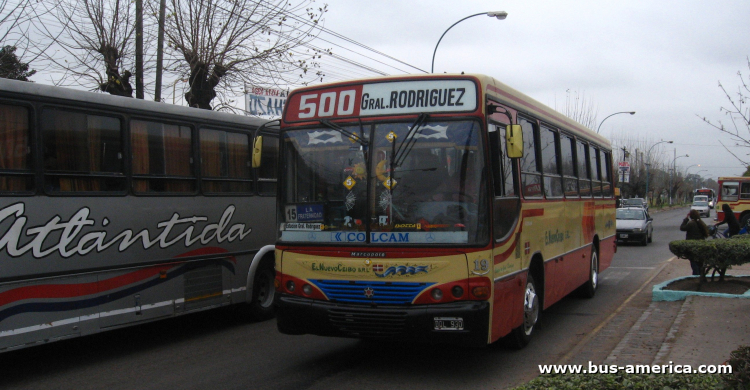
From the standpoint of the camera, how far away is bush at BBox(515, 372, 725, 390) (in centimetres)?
423

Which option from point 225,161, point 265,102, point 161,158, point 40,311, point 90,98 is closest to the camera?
point 40,311

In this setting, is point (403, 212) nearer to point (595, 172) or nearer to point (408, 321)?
point (408, 321)

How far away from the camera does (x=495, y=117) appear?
7180 mm

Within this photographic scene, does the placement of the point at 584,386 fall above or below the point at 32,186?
below

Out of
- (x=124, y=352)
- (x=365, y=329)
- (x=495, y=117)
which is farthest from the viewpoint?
(x=124, y=352)

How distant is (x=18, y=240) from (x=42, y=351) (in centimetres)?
251

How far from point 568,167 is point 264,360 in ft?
19.2

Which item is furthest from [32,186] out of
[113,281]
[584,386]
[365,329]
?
[584,386]

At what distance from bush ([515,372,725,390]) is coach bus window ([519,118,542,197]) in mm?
3809

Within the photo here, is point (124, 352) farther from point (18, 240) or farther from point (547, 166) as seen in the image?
point (547, 166)

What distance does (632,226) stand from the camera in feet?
89.4

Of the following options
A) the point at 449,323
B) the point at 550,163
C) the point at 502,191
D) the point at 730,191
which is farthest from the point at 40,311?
the point at 730,191

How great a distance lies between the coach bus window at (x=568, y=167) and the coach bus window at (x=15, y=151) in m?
7.41
